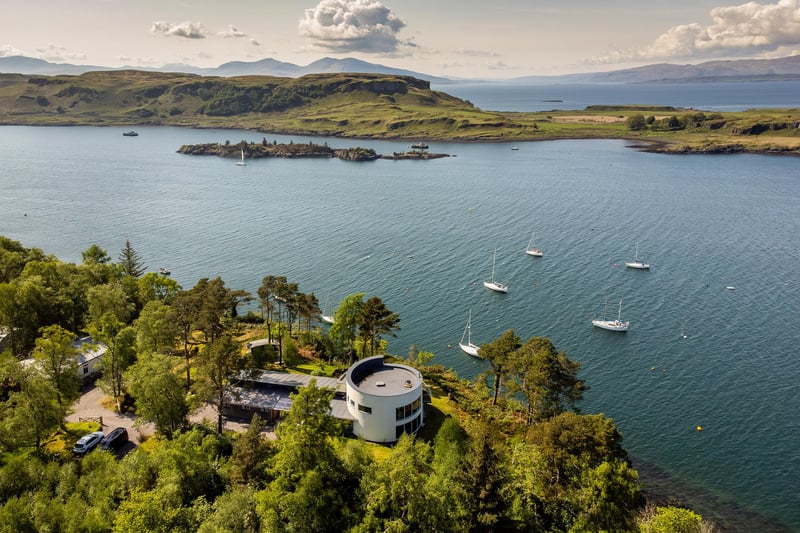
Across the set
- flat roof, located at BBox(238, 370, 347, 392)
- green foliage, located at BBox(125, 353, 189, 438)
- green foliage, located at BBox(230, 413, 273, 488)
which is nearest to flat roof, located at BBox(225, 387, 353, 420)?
flat roof, located at BBox(238, 370, 347, 392)

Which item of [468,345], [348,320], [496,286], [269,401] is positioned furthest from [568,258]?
[269,401]

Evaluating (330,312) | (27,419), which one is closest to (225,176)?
(330,312)

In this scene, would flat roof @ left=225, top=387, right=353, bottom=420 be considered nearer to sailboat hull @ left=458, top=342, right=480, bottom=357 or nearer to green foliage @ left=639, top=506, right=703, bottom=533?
sailboat hull @ left=458, top=342, right=480, bottom=357

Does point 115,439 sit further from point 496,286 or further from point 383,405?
point 496,286

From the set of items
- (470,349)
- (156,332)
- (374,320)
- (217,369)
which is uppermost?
(374,320)

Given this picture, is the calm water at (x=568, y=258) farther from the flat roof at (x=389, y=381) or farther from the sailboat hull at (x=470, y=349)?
the flat roof at (x=389, y=381)

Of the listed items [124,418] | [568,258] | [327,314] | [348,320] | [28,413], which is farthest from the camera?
[568,258]

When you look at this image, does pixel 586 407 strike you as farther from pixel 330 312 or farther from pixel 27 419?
pixel 27 419
